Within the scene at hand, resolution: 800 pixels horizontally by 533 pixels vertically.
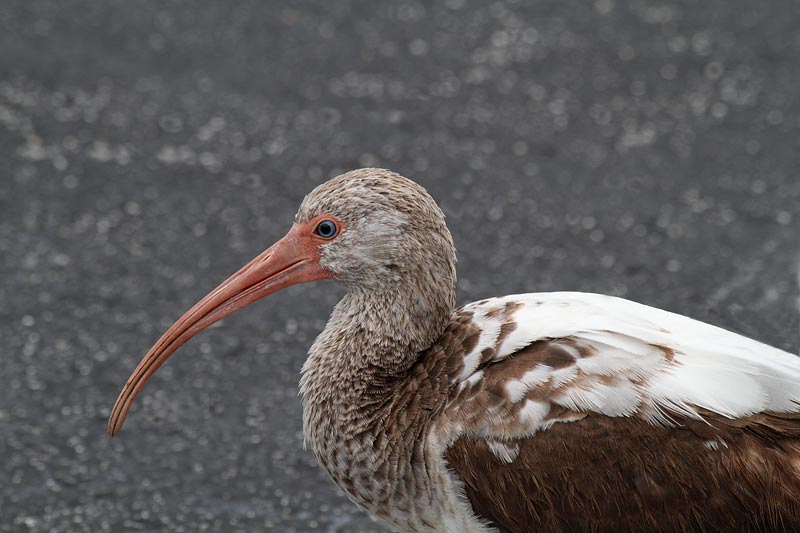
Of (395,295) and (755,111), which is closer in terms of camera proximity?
(395,295)

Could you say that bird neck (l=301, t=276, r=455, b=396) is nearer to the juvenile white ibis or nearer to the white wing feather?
the juvenile white ibis

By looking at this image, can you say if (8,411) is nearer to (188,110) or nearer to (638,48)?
(188,110)

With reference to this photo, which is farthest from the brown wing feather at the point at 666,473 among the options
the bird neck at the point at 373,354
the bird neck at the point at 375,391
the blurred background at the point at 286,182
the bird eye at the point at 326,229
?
the blurred background at the point at 286,182

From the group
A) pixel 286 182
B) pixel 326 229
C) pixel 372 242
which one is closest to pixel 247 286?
pixel 326 229

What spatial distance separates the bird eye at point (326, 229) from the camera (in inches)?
156

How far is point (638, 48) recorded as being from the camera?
803 cm

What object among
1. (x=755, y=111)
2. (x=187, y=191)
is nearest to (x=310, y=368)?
(x=187, y=191)

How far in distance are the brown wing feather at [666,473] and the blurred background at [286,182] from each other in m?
1.39

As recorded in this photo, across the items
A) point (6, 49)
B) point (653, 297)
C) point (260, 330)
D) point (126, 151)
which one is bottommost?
point (653, 297)

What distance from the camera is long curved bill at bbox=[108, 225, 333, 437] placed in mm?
4043

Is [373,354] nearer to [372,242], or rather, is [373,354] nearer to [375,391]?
[375,391]

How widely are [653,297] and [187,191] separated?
2647 mm

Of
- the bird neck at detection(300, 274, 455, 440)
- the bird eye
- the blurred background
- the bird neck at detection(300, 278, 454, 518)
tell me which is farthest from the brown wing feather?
the blurred background

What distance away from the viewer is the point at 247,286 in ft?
13.5
